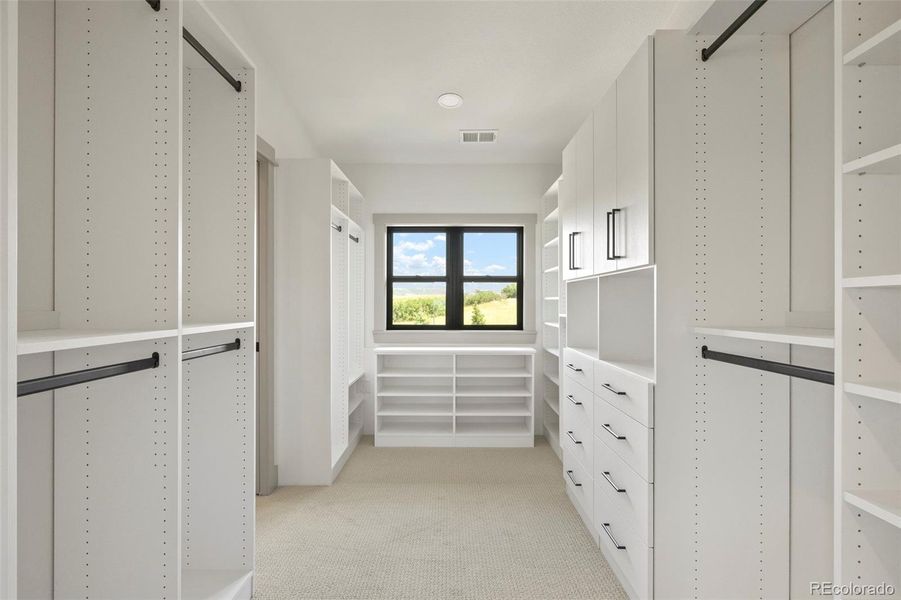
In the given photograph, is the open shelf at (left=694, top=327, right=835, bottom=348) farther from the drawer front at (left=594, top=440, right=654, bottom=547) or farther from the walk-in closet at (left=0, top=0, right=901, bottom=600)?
the drawer front at (left=594, top=440, right=654, bottom=547)

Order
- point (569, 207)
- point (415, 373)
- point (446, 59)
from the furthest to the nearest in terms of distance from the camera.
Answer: point (415, 373)
point (569, 207)
point (446, 59)

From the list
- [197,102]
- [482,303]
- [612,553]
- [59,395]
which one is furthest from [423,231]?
[59,395]

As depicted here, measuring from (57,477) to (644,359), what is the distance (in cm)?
244

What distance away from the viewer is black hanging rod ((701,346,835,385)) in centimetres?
130

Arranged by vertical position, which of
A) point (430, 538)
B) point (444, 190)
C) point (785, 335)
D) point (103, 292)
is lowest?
point (430, 538)

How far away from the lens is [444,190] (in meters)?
4.91

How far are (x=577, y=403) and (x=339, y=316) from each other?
6.08 feet

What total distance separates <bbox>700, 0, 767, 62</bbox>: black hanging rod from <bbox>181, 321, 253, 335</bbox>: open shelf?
6.68 ft

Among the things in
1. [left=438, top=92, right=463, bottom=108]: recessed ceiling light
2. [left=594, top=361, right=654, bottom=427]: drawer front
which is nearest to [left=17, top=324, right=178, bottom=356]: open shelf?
[left=594, top=361, right=654, bottom=427]: drawer front

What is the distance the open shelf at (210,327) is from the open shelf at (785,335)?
1.73 metres

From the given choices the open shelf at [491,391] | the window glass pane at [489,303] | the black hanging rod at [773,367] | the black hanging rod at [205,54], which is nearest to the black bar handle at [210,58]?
the black hanging rod at [205,54]

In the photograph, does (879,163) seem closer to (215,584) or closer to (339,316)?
(215,584)

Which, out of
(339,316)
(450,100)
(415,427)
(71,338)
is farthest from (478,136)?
(71,338)

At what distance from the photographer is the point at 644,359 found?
8.42 feet
